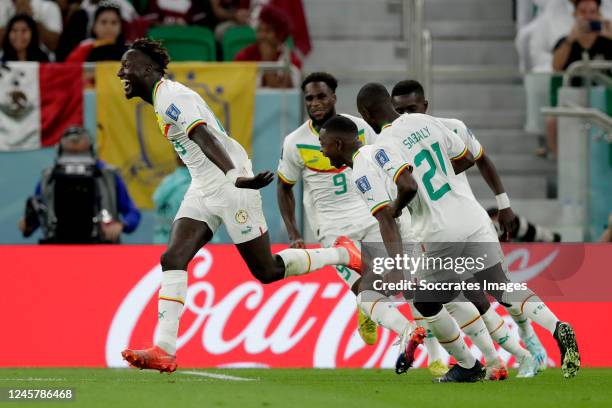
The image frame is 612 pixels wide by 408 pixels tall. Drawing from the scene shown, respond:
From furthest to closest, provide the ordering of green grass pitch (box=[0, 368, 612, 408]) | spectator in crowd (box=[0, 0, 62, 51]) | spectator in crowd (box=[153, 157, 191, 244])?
spectator in crowd (box=[0, 0, 62, 51]) < spectator in crowd (box=[153, 157, 191, 244]) < green grass pitch (box=[0, 368, 612, 408])

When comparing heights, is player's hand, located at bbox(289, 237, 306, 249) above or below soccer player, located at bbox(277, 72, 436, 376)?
below

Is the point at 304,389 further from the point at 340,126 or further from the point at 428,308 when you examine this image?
the point at 340,126

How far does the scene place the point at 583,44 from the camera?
51.7 feet

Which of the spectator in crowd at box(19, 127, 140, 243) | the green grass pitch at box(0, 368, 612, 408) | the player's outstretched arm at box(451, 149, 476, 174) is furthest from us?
the spectator in crowd at box(19, 127, 140, 243)

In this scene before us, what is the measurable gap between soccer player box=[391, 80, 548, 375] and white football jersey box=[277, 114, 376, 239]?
1.40m

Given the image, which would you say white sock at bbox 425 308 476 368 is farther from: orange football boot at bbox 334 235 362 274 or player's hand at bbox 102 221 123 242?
player's hand at bbox 102 221 123 242

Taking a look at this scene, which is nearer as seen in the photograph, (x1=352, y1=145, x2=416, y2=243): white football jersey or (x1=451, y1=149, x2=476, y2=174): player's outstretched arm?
(x1=352, y1=145, x2=416, y2=243): white football jersey

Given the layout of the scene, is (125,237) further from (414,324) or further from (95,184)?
(414,324)

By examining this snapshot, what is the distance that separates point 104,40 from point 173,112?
22.3 feet

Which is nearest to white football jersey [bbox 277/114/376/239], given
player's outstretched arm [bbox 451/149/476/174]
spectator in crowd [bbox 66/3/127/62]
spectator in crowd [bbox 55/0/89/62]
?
player's outstretched arm [bbox 451/149/476/174]

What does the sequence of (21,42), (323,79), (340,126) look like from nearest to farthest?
(340,126) < (323,79) < (21,42)

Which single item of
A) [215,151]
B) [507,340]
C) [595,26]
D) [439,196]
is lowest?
[507,340]

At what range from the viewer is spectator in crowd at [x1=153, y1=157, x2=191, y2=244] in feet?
45.6

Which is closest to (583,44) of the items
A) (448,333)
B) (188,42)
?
(188,42)
